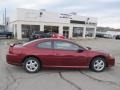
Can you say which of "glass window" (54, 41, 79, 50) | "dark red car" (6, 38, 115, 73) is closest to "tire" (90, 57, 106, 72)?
"dark red car" (6, 38, 115, 73)

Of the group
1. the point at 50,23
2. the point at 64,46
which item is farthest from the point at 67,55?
the point at 50,23

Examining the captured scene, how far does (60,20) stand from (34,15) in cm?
600

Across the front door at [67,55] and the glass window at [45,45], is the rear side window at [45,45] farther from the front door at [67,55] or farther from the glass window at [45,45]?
the front door at [67,55]

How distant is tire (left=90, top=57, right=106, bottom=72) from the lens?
8.23 metres

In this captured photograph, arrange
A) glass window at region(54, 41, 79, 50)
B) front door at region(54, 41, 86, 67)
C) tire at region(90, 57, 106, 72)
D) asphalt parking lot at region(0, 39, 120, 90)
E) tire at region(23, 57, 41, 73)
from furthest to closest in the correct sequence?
tire at region(90, 57, 106, 72)
glass window at region(54, 41, 79, 50)
front door at region(54, 41, 86, 67)
tire at region(23, 57, 41, 73)
asphalt parking lot at region(0, 39, 120, 90)

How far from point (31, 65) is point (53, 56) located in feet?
3.11

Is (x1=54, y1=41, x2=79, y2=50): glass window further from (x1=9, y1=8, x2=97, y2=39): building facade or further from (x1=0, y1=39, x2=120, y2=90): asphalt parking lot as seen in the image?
(x1=9, y1=8, x2=97, y2=39): building facade

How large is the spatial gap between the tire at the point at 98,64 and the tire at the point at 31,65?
2.28 meters

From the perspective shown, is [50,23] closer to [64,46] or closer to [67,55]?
[64,46]

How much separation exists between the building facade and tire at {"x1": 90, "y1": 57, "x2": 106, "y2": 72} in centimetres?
2736

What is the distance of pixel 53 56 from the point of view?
25.8 feet

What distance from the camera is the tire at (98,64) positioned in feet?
27.0

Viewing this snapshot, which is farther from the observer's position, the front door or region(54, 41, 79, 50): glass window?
region(54, 41, 79, 50): glass window

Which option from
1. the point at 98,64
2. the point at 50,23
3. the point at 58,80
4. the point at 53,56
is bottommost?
the point at 58,80
